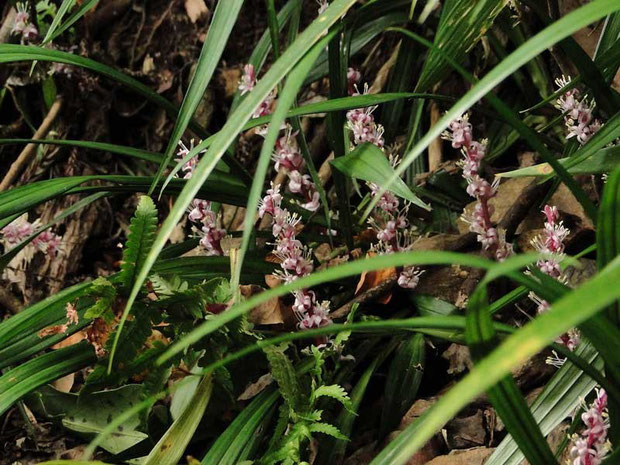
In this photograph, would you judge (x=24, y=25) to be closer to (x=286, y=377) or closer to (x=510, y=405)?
(x=286, y=377)

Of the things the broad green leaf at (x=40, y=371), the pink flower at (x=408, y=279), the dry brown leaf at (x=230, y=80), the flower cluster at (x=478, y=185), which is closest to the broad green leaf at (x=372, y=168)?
the flower cluster at (x=478, y=185)

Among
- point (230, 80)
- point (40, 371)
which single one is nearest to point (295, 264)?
point (40, 371)

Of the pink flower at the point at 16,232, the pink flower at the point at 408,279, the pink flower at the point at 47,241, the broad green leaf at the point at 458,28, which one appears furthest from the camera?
the pink flower at the point at 47,241

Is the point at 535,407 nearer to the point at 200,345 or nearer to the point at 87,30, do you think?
the point at 200,345

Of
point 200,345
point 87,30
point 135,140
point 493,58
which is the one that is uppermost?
point 87,30

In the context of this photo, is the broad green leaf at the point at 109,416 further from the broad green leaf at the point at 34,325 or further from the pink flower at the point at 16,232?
the pink flower at the point at 16,232

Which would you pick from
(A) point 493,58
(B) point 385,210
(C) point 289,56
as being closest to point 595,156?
(B) point 385,210
